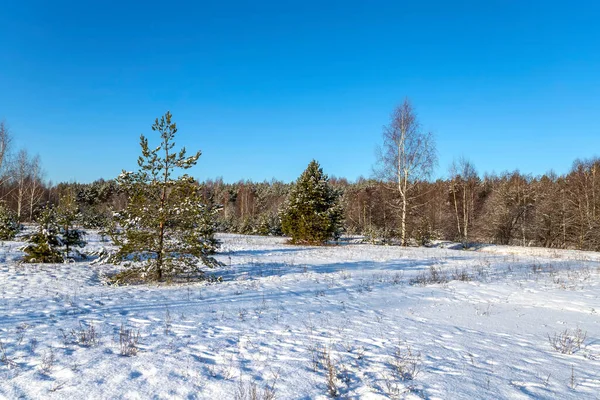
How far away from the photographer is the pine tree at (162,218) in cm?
1030

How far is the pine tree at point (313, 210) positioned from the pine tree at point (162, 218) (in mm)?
13391

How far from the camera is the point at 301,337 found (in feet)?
18.3

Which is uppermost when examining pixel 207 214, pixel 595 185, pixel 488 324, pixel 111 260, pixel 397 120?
pixel 397 120

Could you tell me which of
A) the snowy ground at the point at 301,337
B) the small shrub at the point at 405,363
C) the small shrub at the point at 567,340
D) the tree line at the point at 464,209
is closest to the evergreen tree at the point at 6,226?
the tree line at the point at 464,209

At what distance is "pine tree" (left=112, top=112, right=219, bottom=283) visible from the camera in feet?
33.8

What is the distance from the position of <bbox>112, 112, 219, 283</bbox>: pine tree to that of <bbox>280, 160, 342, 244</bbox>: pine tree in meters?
13.4

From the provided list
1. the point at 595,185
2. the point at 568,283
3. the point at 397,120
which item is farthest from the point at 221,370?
the point at 595,185

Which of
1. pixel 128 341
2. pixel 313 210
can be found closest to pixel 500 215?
pixel 313 210

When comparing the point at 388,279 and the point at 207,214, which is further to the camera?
the point at 388,279

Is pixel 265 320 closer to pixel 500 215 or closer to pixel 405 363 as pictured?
pixel 405 363

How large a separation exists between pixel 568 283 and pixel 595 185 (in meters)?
23.4

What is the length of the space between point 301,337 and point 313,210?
18438mm

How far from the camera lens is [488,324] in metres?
6.69

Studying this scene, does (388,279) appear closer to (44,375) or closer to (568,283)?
(568,283)
